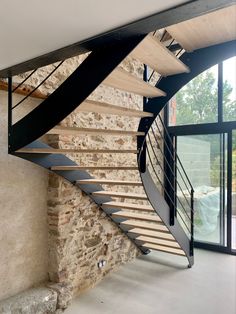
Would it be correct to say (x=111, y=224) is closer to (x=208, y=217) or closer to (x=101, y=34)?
(x=208, y=217)

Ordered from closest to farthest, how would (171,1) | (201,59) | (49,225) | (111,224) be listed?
(171,1)
(201,59)
(49,225)
(111,224)

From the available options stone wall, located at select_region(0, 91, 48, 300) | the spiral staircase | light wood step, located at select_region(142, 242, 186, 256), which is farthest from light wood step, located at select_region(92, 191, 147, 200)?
light wood step, located at select_region(142, 242, 186, 256)

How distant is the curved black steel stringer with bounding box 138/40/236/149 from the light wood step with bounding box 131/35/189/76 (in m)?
0.06

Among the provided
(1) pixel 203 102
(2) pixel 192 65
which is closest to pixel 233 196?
(1) pixel 203 102

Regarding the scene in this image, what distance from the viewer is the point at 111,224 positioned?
3.85 m

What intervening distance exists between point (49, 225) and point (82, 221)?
46cm

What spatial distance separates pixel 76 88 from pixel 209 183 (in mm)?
3937

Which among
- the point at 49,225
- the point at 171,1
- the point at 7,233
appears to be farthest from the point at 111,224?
the point at 171,1

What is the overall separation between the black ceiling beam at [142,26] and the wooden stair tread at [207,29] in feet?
1.23

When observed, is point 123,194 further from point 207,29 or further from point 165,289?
point 207,29

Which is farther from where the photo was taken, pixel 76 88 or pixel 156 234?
pixel 156 234

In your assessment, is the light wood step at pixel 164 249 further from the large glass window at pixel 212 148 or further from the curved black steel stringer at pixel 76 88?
the curved black steel stringer at pixel 76 88

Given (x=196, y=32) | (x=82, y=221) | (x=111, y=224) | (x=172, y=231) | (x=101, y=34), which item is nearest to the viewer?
(x=101, y=34)

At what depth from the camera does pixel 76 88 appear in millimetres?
1548
